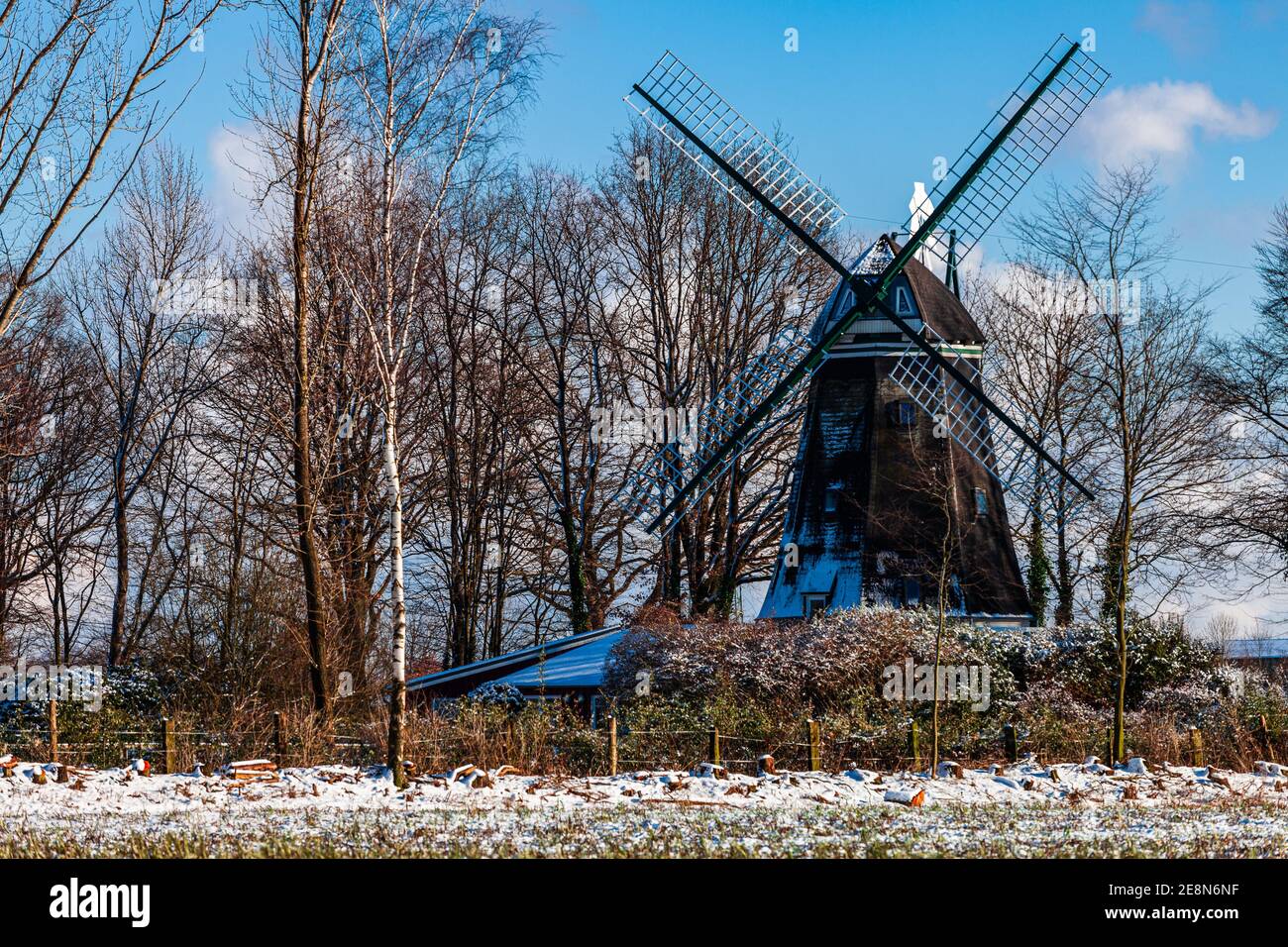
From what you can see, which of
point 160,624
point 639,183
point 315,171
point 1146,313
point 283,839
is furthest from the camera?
point 639,183

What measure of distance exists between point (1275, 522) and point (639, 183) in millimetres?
17232

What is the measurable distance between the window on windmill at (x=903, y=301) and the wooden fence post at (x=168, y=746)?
602 inches

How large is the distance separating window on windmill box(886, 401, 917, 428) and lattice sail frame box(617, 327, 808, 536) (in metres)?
2.13

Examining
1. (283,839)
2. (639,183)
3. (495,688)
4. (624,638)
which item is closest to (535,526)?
(639,183)

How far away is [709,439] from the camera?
28781 millimetres

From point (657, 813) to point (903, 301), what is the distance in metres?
16.3

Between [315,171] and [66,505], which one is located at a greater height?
[315,171]

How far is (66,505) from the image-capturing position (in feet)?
122

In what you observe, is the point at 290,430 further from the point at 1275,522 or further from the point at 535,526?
the point at 1275,522

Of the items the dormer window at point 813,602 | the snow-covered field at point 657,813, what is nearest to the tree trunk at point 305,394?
the snow-covered field at point 657,813

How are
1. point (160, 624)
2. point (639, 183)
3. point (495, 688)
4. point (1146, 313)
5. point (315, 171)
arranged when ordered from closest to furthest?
1. point (315, 171)
2. point (160, 624)
3. point (495, 688)
4. point (1146, 313)
5. point (639, 183)

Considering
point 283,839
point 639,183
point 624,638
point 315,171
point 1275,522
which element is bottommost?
point 283,839

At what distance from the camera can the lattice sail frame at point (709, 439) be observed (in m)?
28.2

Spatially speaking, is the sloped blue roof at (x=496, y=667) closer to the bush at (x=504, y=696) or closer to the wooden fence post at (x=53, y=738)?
the bush at (x=504, y=696)
